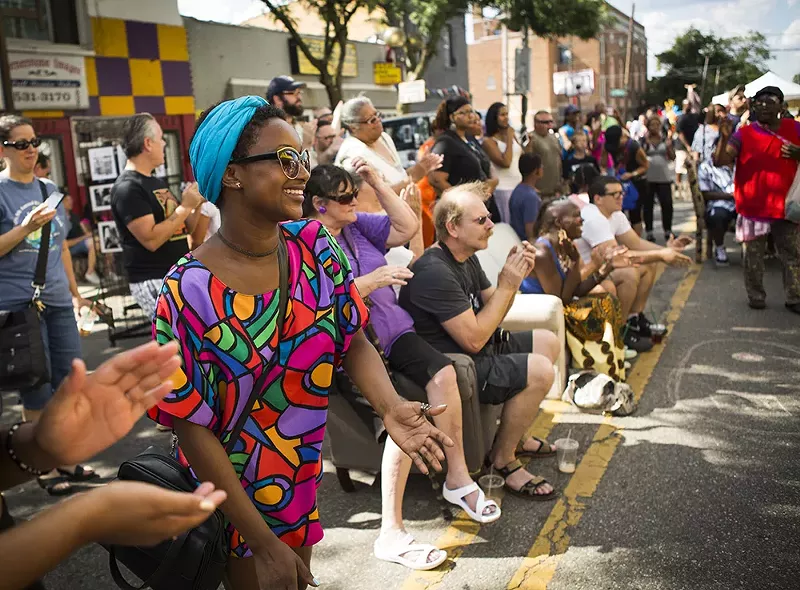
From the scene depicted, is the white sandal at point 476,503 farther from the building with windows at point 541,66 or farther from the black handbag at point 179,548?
the building with windows at point 541,66

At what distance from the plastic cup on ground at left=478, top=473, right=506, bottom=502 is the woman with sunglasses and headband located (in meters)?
2.31

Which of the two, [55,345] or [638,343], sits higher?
[55,345]

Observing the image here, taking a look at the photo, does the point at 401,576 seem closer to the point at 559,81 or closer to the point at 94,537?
the point at 94,537

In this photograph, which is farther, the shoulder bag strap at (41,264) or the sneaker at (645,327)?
the sneaker at (645,327)

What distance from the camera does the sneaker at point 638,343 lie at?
619cm

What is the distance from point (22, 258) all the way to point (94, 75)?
1028 cm

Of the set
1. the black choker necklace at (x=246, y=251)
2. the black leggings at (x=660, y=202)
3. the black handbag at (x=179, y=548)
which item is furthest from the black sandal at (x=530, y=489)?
the black leggings at (x=660, y=202)

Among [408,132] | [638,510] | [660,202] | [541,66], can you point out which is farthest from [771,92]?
[541,66]

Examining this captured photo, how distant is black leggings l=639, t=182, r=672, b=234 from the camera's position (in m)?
10.7

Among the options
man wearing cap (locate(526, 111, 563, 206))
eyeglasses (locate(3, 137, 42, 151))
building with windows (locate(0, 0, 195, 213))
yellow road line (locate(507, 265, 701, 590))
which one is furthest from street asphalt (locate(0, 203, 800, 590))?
building with windows (locate(0, 0, 195, 213))

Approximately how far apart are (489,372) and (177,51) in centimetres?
1329

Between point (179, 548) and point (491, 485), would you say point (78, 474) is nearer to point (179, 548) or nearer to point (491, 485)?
point (491, 485)

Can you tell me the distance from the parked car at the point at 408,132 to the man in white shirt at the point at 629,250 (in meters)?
6.83

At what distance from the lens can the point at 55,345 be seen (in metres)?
4.28
